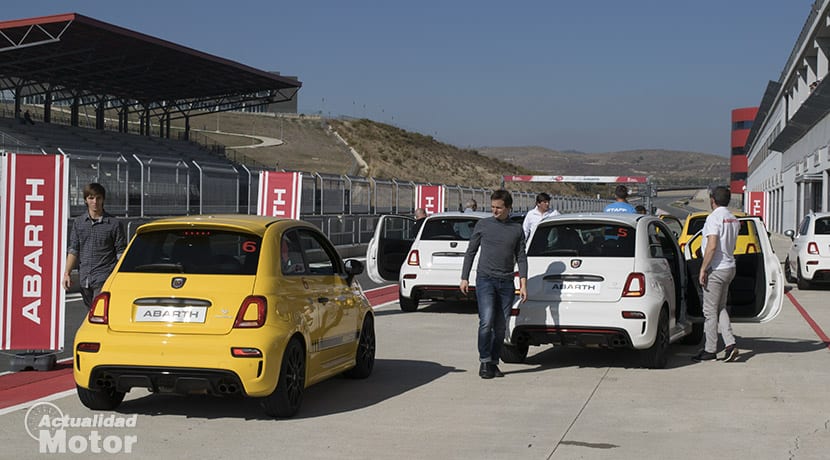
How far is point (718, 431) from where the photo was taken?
776cm

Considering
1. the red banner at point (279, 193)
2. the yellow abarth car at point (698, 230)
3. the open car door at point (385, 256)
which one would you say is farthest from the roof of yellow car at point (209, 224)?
the yellow abarth car at point (698, 230)

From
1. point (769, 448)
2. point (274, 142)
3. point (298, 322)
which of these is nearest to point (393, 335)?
point (298, 322)

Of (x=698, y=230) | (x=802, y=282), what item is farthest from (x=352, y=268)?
(x=802, y=282)

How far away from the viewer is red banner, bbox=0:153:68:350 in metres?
10.4

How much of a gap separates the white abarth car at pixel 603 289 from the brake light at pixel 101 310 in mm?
4240

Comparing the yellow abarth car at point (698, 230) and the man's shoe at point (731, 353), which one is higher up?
the yellow abarth car at point (698, 230)

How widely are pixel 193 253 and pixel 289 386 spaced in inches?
48.5

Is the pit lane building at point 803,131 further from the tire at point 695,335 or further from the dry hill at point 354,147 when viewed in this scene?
the dry hill at point 354,147

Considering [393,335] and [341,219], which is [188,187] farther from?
[393,335]

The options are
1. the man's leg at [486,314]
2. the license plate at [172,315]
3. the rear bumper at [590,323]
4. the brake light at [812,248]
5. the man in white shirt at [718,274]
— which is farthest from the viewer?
the brake light at [812,248]

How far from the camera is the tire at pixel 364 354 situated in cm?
991

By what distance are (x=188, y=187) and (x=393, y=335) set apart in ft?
42.2

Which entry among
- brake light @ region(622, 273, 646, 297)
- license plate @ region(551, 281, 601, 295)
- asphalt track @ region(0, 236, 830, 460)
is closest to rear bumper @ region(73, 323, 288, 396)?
asphalt track @ region(0, 236, 830, 460)

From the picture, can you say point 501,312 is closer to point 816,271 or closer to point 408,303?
point 408,303
